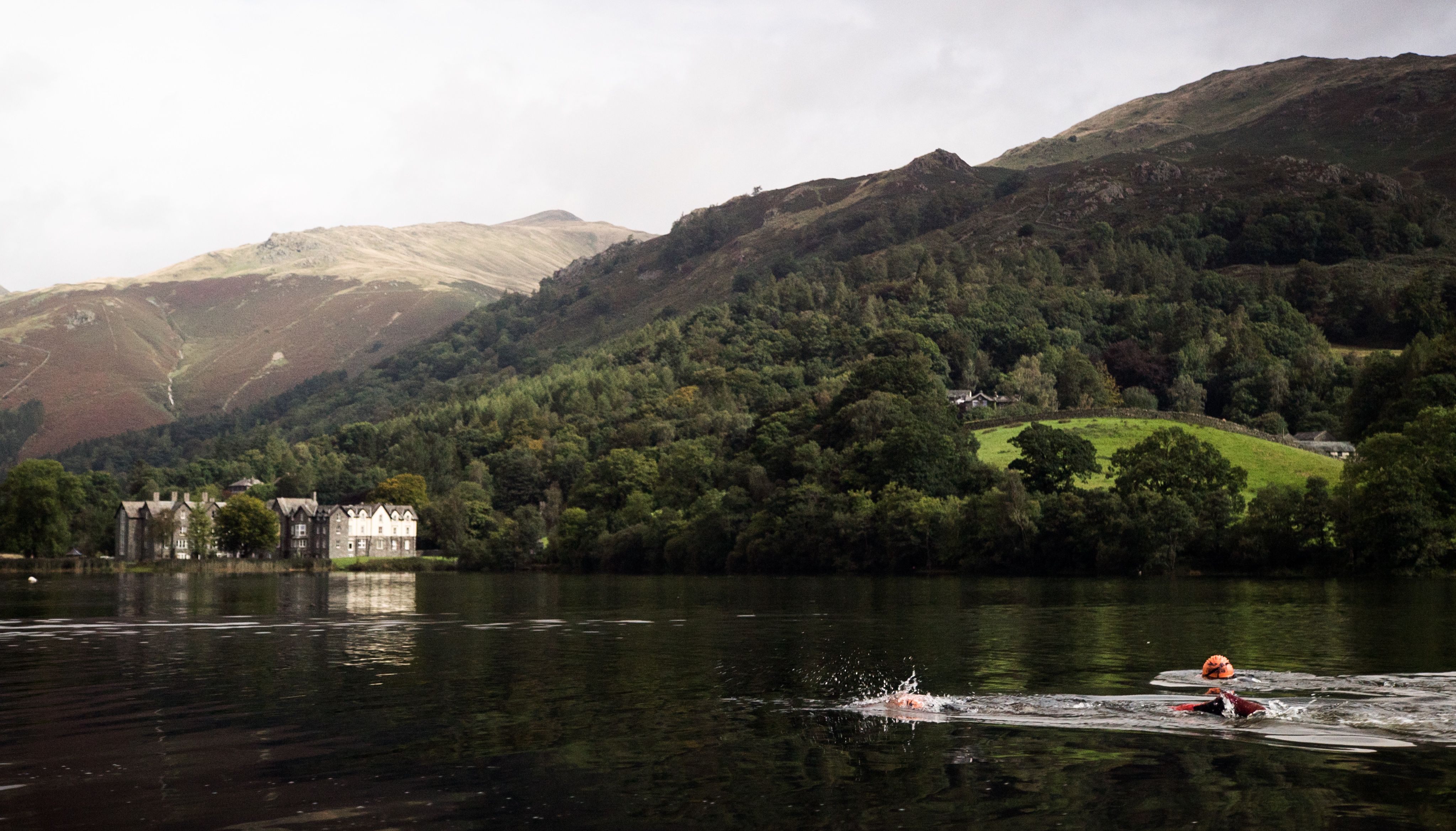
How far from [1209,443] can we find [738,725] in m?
115

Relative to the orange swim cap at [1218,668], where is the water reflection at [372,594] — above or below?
below

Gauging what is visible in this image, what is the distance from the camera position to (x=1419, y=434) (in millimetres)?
105188

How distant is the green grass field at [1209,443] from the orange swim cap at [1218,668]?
4155 inches

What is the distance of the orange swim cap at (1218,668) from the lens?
34.7 meters

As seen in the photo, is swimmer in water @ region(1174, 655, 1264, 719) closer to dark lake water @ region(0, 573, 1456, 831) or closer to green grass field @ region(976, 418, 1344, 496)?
dark lake water @ region(0, 573, 1456, 831)

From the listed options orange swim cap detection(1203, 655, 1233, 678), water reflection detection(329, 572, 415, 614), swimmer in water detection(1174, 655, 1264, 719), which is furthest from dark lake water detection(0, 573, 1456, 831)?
water reflection detection(329, 572, 415, 614)

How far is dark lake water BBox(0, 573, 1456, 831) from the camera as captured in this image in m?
21.1

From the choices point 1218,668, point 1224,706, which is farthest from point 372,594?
point 1224,706

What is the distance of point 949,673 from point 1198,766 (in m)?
15.9

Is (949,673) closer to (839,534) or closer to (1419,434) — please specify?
(1419,434)

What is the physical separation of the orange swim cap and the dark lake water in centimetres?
98

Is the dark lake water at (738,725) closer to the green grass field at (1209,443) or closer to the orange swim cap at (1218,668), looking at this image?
the orange swim cap at (1218,668)

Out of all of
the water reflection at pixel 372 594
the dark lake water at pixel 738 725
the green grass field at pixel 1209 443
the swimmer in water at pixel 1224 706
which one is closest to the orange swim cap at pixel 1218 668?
the dark lake water at pixel 738 725

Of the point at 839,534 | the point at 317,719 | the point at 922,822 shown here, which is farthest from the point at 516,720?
the point at 839,534
